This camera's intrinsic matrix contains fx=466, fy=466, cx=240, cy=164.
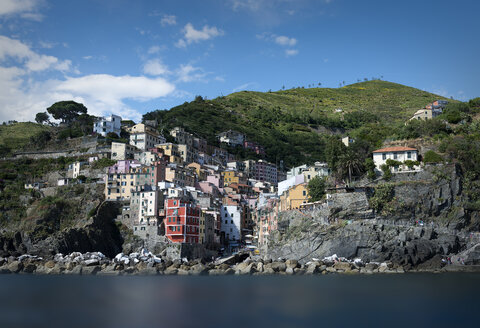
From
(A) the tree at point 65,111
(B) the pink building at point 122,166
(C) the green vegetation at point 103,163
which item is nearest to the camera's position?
(B) the pink building at point 122,166

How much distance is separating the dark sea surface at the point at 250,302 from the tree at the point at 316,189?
64.5 ft

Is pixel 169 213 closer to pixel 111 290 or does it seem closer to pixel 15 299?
pixel 111 290

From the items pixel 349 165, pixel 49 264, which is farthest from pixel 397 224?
pixel 49 264

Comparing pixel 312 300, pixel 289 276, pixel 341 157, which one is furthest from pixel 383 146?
pixel 312 300

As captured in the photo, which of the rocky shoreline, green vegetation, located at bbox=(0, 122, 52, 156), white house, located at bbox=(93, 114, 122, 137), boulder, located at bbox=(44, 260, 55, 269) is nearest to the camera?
the rocky shoreline

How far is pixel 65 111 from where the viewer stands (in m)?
117

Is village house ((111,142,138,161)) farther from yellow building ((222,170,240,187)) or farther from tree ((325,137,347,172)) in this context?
tree ((325,137,347,172))

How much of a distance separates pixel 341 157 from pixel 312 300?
36404mm

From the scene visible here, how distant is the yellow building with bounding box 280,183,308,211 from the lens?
231ft

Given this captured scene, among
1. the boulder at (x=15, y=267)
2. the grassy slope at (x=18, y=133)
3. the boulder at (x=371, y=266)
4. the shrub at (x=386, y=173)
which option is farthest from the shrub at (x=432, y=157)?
the grassy slope at (x=18, y=133)

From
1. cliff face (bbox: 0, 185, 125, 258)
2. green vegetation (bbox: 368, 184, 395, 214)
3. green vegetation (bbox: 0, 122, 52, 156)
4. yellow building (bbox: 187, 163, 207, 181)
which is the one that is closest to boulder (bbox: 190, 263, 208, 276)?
cliff face (bbox: 0, 185, 125, 258)

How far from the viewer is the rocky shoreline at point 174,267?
178 ft

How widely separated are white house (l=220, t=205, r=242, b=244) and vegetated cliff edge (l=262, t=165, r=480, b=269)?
2021 cm

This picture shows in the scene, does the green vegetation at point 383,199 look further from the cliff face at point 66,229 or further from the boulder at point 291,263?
the cliff face at point 66,229
